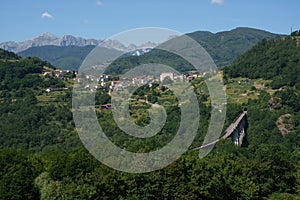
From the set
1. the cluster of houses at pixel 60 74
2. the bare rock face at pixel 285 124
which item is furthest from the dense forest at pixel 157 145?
the cluster of houses at pixel 60 74

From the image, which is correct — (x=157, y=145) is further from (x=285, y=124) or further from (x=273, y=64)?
(x=273, y=64)

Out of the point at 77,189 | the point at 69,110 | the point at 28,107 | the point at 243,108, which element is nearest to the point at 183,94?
the point at 243,108

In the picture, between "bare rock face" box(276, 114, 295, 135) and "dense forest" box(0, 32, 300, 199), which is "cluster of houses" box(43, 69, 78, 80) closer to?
"dense forest" box(0, 32, 300, 199)

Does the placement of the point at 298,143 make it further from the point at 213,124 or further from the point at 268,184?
the point at 268,184

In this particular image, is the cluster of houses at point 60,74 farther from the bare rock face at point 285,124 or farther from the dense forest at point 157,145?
the bare rock face at point 285,124

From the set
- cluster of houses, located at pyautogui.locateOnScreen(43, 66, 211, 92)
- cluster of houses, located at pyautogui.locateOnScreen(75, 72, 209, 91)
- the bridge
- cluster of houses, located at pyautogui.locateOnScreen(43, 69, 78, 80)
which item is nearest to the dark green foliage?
cluster of houses, located at pyautogui.locateOnScreen(75, 72, 209, 91)
